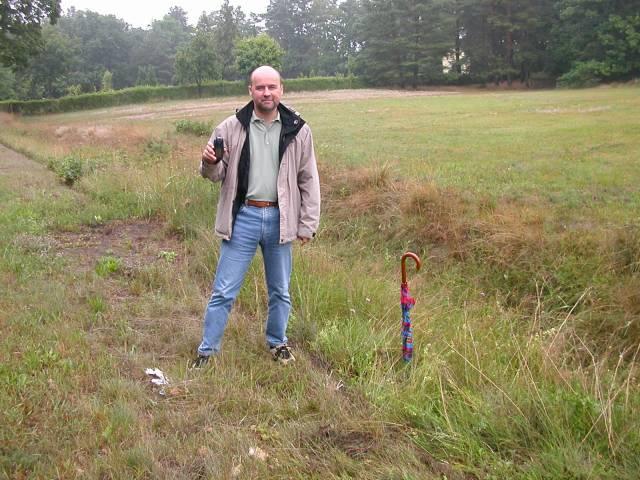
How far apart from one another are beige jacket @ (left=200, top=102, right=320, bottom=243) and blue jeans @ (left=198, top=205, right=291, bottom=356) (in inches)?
3.3

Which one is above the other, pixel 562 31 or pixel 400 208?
pixel 562 31

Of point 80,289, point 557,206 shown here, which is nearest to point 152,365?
point 80,289

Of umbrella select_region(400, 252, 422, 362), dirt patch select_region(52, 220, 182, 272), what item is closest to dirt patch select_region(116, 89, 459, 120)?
dirt patch select_region(52, 220, 182, 272)

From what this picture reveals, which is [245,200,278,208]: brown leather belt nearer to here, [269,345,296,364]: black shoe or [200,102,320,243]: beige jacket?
[200,102,320,243]: beige jacket

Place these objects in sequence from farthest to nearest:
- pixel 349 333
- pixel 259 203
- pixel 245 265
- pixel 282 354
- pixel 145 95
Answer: pixel 145 95
pixel 349 333
pixel 282 354
pixel 245 265
pixel 259 203

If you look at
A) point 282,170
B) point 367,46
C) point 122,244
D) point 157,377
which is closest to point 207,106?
point 367,46

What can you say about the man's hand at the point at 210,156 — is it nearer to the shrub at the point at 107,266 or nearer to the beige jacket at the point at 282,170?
the beige jacket at the point at 282,170

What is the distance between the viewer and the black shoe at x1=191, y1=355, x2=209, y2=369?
13.7 ft

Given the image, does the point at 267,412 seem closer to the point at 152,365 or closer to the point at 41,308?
the point at 152,365

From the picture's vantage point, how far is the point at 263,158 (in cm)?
402

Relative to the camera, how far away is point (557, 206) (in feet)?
28.7

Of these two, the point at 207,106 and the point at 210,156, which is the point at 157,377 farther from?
the point at 207,106

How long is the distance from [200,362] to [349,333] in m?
1.14

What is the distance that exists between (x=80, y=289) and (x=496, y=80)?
6194cm
